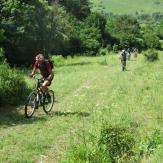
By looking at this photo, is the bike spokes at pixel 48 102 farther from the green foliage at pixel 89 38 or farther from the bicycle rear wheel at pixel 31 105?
the green foliage at pixel 89 38

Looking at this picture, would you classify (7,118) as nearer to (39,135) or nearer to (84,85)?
(39,135)

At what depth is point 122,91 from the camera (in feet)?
80.0

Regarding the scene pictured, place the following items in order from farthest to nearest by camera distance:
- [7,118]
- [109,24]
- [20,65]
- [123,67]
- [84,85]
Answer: [109,24] → [20,65] → [123,67] → [84,85] → [7,118]

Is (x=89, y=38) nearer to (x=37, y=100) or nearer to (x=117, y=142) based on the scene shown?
(x=37, y=100)

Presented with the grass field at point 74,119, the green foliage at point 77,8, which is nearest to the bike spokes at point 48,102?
the grass field at point 74,119

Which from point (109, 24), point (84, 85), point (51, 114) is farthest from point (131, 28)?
point (51, 114)

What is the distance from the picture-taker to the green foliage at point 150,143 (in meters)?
11.3

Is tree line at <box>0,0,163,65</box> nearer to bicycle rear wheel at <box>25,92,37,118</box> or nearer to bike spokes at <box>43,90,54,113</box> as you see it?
bike spokes at <box>43,90,54,113</box>

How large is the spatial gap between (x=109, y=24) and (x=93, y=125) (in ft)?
358

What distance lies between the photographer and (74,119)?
16672 millimetres

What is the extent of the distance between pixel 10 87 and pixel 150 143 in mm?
9351

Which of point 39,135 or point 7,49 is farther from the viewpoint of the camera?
point 7,49

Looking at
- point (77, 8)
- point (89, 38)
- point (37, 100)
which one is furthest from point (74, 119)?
point (77, 8)

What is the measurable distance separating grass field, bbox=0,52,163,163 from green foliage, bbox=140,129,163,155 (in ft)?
1.05
